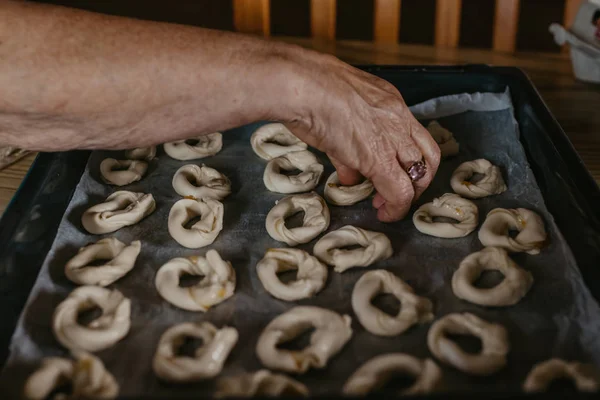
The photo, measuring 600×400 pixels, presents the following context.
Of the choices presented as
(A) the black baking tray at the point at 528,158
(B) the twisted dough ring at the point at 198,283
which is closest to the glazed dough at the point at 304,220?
(B) the twisted dough ring at the point at 198,283

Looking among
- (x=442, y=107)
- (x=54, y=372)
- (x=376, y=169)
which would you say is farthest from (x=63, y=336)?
(x=442, y=107)

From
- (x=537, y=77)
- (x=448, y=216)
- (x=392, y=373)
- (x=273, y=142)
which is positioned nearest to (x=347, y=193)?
(x=448, y=216)

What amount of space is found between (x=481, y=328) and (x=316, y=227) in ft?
1.65

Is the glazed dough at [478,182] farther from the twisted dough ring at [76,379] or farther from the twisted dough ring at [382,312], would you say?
the twisted dough ring at [76,379]

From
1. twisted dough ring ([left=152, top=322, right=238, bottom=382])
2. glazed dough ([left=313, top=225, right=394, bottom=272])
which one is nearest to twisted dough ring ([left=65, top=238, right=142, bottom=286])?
twisted dough ring ([left=152, top=322, right=238, bottom=382])

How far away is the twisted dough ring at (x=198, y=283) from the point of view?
144cm

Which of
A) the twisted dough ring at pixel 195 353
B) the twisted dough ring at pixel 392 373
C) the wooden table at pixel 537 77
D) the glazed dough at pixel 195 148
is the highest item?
the wooden table at pixel 537 77

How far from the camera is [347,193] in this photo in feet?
5.74

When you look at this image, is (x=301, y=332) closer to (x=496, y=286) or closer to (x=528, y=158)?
(x=496, y=286)

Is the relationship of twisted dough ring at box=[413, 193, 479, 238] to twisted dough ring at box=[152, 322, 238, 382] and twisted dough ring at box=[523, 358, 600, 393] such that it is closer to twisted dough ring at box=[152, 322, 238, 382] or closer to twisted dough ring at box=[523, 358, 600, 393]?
twisted dough ring at box=[523, 358, 600, 393]

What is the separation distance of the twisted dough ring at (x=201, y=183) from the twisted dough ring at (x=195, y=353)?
1.49 feet

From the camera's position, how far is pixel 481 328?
4.40ft

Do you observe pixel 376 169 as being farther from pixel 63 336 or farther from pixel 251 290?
pixel 63 336

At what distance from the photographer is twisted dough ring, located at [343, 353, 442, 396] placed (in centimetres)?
120
